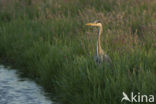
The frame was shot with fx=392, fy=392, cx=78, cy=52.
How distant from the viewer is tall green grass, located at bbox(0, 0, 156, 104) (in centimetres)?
660

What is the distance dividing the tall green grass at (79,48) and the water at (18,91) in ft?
0.85

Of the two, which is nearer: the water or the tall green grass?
the tall green grass

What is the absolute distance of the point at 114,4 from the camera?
12945mm

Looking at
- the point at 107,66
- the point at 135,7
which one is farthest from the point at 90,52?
the point at 135,7

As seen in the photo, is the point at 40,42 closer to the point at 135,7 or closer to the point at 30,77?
the point at 30,77

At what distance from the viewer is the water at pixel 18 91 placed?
7645 millimetres

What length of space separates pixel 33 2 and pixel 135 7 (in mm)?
3835

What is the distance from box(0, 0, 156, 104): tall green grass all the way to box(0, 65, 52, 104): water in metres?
0.26

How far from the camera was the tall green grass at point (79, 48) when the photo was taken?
6.60 meters

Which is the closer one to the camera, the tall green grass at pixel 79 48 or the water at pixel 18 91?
the tall green grass at pixel 79 48

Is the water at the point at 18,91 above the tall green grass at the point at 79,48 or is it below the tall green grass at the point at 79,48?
below

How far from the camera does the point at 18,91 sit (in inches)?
326

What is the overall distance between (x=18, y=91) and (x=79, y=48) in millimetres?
1673

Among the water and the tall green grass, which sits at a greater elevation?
the tall green grass
